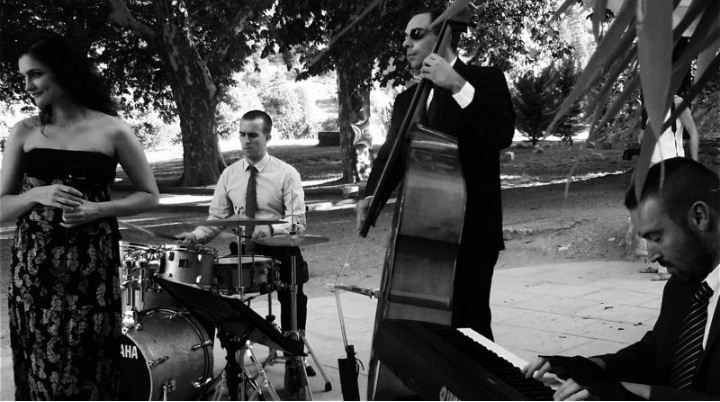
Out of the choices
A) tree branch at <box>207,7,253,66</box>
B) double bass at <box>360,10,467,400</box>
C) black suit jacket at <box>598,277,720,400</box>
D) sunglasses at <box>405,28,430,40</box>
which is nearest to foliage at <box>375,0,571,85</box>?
tree branch at <box>207,7,253,66</box>

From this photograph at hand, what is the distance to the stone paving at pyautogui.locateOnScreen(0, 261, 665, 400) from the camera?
584 centimetres

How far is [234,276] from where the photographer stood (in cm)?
476

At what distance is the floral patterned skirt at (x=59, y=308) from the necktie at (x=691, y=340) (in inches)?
93.5

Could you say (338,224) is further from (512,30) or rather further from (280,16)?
(512,30)

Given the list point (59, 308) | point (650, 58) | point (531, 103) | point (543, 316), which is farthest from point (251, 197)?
point (531, 103)

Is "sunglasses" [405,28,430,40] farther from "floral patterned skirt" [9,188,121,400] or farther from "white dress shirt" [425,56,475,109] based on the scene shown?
"floral patterned skirt" [9,188,121,400]

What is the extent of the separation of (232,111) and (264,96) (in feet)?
9.31

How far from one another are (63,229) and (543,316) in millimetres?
4425

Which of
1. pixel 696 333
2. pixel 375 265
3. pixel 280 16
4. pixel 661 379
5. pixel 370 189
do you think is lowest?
pixel 375 265

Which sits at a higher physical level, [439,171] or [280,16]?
[280,16]

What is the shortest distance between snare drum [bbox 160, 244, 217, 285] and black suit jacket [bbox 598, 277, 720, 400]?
280 centimetres

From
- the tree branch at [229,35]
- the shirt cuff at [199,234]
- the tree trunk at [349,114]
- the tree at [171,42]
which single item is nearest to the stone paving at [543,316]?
the shirt cuff at [199,234]

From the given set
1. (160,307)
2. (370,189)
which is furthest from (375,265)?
(370,189)

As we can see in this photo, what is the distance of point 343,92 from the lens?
63.9ft
